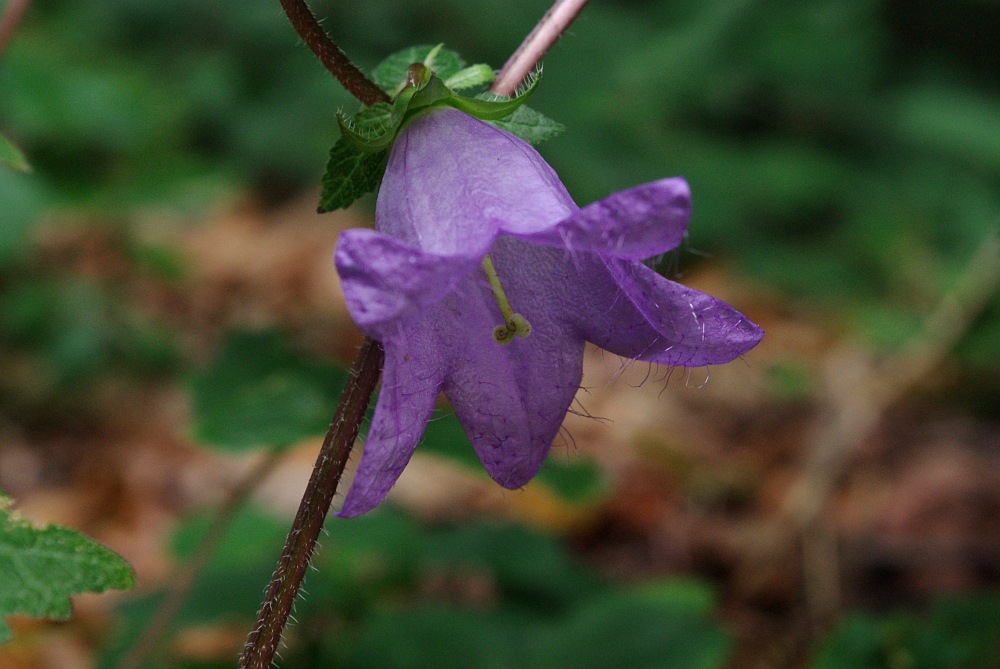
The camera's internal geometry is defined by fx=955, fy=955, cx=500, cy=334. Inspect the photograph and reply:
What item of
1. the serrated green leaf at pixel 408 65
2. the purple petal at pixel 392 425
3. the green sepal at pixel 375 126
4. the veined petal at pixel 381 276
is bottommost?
the purple petal at pixel 392 425

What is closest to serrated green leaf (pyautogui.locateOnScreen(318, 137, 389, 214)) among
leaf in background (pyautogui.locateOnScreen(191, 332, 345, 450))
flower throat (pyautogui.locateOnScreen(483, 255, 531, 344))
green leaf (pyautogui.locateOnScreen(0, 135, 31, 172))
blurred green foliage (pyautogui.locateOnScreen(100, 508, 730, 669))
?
flower throat (pyautogui.locateOnScreen(483, 255, 531, 344))

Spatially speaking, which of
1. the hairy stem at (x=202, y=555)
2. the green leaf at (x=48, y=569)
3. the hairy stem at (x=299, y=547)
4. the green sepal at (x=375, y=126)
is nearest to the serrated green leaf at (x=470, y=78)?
the green sepal at (x=375, y=126)

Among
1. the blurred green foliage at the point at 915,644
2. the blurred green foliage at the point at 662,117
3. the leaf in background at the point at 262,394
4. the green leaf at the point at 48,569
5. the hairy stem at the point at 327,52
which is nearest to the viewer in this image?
the green leaf at the point at 48,569

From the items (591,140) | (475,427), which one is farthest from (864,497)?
(475,427)

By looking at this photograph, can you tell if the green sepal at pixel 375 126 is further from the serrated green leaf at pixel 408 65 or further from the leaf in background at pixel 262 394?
the leaf in background at pixel 262 394

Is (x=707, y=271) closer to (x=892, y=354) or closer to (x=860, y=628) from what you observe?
(x=892, y=354)

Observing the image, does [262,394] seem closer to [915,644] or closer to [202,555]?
[202,555]

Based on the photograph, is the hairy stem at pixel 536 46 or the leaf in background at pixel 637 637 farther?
the leaf in background at pixel 637 637
